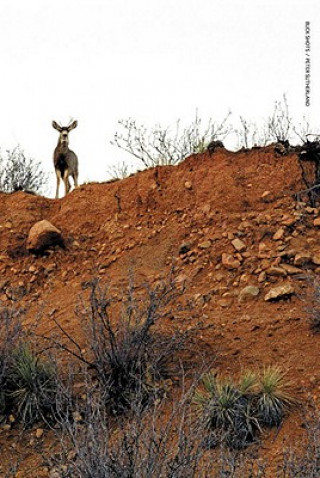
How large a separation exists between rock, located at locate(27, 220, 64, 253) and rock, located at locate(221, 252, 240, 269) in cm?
275

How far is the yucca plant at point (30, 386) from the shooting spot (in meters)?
6.29

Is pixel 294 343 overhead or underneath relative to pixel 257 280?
underneath

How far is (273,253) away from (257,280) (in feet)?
1.56

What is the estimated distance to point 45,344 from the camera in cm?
738

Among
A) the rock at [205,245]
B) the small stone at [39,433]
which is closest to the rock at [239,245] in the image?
the rock at [205,245]

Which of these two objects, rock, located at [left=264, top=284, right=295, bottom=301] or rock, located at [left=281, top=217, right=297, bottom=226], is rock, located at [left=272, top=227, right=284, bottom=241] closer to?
rock, located at [left=281, top=217, right=297, bottom=226]

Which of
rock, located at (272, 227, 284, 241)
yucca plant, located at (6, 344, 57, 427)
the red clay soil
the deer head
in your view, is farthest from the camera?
the deer head

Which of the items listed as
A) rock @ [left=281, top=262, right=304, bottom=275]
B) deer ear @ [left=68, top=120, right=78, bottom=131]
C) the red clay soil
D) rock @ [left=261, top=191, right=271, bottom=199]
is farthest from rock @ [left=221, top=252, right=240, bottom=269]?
deer ear @ [left=68, top=120, right=78, bottom=131]

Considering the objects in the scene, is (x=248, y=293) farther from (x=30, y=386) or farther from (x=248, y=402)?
(x=30, y=386)

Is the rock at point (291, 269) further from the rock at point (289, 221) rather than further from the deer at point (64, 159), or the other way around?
the deer at point (64, 159)

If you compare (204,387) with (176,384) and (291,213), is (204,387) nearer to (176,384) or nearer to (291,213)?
(176,384)

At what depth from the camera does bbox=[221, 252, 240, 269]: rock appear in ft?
27.1

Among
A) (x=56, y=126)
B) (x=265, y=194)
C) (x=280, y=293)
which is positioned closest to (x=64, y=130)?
(x=56, y=126)

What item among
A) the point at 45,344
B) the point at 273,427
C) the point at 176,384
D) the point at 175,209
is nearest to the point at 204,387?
the point at 176,384
